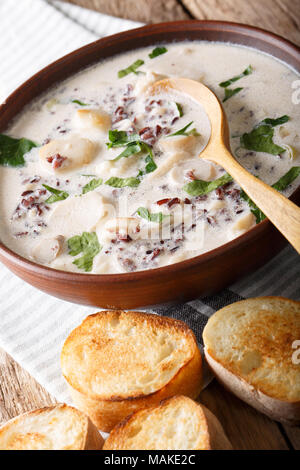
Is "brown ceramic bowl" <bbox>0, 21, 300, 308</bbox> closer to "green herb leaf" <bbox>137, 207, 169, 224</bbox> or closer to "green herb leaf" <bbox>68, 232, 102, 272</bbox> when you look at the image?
"green herb leaf" <bbox>68, 232, 102, 272</bbox>

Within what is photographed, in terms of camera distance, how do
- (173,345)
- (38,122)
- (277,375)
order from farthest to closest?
(38,122) → (173,345) → (277,375)

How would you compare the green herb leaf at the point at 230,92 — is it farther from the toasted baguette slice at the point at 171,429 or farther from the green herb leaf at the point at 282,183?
the toasted baguette slice at the point at 171,429

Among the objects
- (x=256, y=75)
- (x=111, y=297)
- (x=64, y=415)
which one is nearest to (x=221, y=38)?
(x=256, y=75)

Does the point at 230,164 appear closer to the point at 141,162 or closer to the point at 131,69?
the point at 141,162

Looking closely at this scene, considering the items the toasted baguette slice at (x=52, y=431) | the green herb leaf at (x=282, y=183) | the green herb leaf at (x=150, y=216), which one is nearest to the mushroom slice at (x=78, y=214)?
the green herb leaf at (x=150, y=216)

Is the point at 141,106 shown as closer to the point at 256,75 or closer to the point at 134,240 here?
the point at 256,75

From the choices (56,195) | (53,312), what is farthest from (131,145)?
(53,312)
